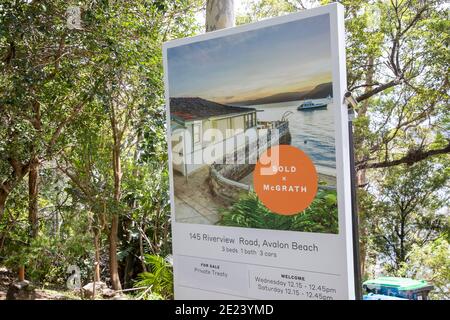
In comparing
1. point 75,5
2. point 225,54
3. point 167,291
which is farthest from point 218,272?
point 75,5

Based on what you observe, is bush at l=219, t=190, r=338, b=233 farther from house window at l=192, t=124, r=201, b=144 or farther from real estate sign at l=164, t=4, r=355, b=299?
house window at l=192, t=124, r=201, b=144

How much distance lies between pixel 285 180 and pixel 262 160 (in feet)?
0.59

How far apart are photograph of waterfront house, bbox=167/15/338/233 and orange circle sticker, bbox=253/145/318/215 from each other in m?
0.03

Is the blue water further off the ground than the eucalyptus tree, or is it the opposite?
the eucalyptus tree

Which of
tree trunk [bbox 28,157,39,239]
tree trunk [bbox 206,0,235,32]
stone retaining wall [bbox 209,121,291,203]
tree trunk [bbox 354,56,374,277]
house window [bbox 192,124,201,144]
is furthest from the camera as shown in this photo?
tree trunk [bbox 354,56,374,277]

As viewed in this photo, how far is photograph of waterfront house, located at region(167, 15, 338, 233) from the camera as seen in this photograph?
2434 millimetres

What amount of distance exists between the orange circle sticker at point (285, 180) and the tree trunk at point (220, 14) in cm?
144

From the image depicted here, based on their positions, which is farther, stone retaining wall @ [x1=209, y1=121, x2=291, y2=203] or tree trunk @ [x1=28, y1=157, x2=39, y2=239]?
tree trunk @ [x1=28, y1=157, x2=39, y2=239]

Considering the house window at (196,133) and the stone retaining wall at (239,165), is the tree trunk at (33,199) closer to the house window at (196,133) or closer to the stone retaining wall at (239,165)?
the house window at (196,133)

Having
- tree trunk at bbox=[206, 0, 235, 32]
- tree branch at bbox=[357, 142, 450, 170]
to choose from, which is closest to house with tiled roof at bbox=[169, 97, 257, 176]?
tree trunk at bbox=[206, 0, 235, 32]

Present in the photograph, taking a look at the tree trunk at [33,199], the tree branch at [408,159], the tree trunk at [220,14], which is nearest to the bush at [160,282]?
the tree trunk at [220,14]

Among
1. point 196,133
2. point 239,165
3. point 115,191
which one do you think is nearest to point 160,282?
point 115,191

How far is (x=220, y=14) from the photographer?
362cm
